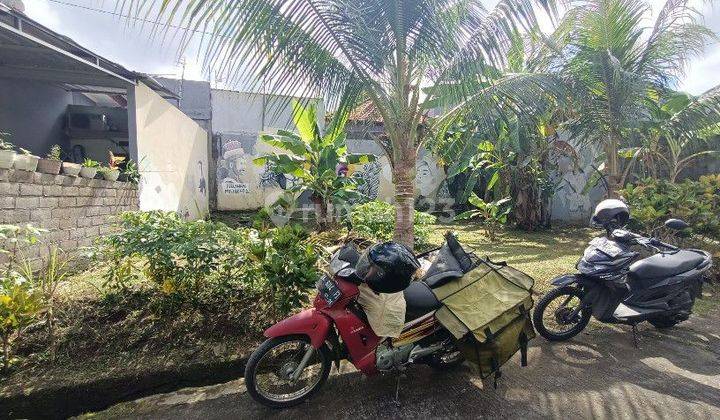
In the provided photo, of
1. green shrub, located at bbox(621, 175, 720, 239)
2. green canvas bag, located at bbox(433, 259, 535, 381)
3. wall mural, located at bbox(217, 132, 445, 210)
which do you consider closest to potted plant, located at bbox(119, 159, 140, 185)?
green canvas bag, located at bbox(433, 259, 535, 381)

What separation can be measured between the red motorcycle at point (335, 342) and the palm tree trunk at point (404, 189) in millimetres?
1677

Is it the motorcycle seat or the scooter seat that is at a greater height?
the scooter seat

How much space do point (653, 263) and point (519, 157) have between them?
6.77 metres

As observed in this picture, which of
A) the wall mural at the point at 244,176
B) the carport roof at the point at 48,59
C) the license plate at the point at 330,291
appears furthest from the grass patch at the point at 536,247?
the carport roof at the point at 48,59

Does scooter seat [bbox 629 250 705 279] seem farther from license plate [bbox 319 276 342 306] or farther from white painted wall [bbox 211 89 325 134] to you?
white painted wall [bbox 211 89 325 134]

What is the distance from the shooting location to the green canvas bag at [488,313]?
223cm

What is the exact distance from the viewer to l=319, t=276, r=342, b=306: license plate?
2.25 metres

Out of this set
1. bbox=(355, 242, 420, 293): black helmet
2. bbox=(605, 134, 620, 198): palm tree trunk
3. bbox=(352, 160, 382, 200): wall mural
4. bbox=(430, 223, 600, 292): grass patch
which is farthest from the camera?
bbox=(352, 160, 382, 200): wall mural

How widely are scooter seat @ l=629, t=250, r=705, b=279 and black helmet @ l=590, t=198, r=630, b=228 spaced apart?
1.35 ft

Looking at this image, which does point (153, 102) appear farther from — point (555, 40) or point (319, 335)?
point (555, 40)

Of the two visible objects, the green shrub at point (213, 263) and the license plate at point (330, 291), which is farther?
the green shrub at point (213, 263)

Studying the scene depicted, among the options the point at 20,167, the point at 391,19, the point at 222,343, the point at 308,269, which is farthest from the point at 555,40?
the point at 20,167

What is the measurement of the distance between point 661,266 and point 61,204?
6.29 m

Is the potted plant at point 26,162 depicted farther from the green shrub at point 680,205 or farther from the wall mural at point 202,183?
the green shrub at point 680,205
